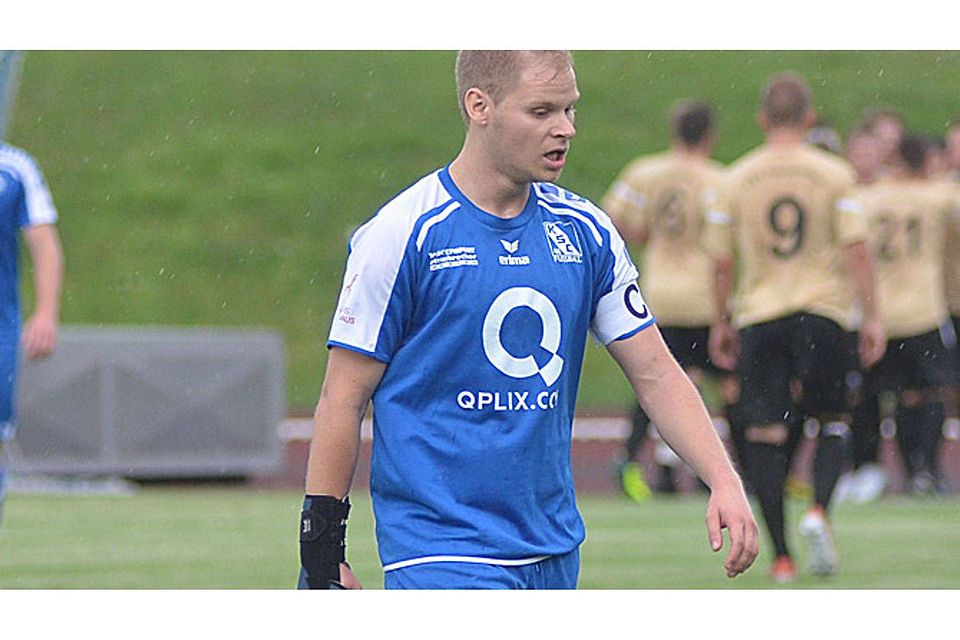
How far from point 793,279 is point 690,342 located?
3.95 meters

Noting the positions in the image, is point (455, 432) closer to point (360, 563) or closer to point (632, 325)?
point (632, 325)

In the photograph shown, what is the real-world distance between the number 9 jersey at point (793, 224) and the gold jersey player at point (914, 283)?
3915 mm

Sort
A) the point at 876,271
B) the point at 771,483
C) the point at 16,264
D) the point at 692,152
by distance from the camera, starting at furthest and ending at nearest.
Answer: the point at 876,271
the point at 692,152
the point at 771,483
the point at 16,264

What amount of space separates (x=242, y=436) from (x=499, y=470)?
1214 cm

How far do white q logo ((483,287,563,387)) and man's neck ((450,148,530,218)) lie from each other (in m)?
0.20

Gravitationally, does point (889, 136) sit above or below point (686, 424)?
above

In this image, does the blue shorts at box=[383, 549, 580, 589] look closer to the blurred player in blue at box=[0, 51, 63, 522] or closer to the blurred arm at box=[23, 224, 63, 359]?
the blurred player in blue at box=[0, 51, 63, 522]

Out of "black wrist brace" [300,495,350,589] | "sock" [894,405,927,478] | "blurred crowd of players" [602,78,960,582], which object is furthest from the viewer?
"sock" [894,405,927,478]

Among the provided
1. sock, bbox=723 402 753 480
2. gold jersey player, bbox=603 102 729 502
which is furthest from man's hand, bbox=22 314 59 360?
gold jersey player, bbox=603 102 729 502

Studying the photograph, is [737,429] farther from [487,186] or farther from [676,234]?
[487,186]

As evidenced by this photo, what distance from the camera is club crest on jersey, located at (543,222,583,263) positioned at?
14.8 ft

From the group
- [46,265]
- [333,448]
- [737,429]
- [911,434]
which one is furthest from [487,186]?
[911,434]

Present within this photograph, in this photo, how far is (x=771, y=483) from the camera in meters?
9.09

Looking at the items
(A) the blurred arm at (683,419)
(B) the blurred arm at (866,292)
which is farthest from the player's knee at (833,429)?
(A) the blurred arm at (683,419)
